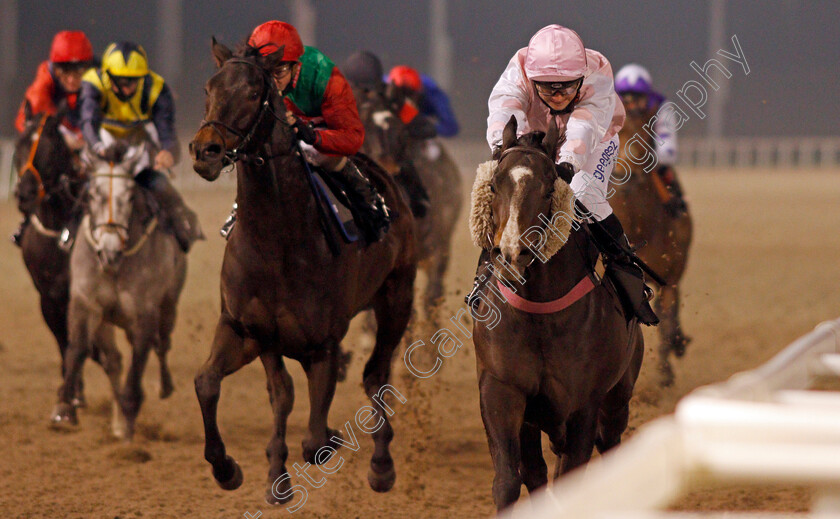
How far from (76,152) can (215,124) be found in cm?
356

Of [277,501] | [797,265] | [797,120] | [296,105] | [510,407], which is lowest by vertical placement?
[797,120]

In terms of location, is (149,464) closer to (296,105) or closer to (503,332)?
(296,105)

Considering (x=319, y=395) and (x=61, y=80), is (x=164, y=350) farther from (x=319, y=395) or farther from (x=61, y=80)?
(x=319, y=395)

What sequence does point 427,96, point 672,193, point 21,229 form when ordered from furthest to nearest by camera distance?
point 427,96 < point 672,193 < point 21,229

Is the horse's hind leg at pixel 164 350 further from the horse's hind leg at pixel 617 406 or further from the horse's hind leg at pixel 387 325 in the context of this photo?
the horse's hind leg at pixel 617 406

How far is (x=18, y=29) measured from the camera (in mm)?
37156

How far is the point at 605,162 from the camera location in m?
4.33

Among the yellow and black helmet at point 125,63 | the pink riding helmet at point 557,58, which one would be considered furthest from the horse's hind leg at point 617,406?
the yellow and black helmet at point 125,63

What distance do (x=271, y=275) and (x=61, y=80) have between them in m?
3.82

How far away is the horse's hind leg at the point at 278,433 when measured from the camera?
477cm

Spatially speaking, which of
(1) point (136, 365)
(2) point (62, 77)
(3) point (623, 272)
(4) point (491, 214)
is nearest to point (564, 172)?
(4) point (491, 214)

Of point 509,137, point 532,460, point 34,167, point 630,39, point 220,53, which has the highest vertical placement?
point 220,53

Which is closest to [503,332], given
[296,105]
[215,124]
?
[215,124]

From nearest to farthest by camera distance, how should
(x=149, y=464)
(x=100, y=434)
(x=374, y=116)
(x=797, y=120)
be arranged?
(x=149, y=464)
(x=100, y=434)
(x=374, y=116)
(x=797, y=120)
